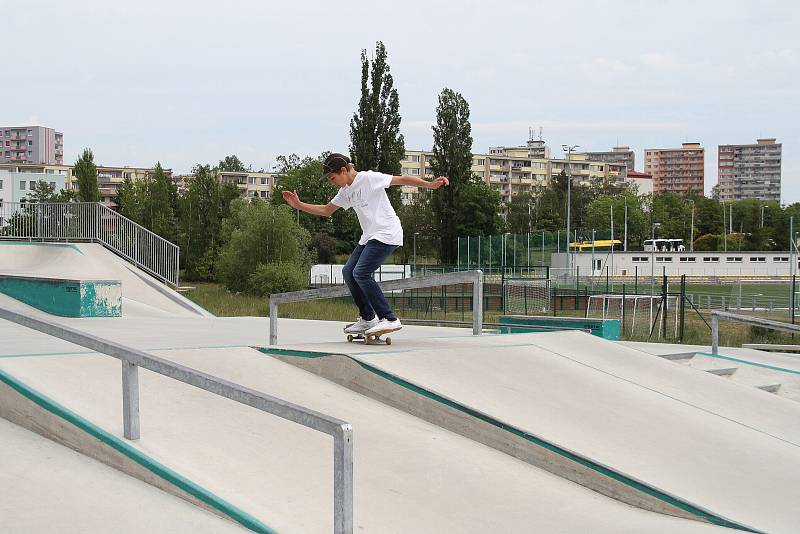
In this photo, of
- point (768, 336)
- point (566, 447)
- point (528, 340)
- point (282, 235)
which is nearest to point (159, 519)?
point (566, 447)

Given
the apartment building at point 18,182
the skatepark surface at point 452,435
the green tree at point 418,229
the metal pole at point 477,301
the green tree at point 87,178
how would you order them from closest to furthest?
the skatepark surface at point 452,435 < the metal pole at point 477,301 < the green tree at point 87,178 < the green tree at point 418,229 < the apartment building at point 18,182

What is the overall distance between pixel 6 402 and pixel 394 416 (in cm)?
221

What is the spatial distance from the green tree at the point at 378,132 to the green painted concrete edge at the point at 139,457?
44.0 meters

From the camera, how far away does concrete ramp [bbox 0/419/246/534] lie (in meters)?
3.06

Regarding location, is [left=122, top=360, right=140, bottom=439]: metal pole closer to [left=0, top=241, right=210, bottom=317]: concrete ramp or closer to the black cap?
the black cap

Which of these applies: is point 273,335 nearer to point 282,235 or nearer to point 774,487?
point 774,487

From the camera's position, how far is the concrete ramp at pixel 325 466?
354 centimetres

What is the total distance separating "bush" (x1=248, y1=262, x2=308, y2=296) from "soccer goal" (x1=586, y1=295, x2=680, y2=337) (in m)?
14.3

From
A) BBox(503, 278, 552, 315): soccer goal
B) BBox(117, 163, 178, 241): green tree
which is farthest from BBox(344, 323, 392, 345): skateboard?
Result: BBox(117, 163, 178, 241): green tree

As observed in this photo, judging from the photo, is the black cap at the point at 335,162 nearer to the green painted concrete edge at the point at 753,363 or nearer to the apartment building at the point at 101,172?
the green painted concrete edge at the point at 753,363

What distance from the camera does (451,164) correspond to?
60.7 metres

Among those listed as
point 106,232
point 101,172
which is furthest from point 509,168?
point 106,232

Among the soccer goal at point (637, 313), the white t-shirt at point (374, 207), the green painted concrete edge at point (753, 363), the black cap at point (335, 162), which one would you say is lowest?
the soccer goal at point (637, 313)

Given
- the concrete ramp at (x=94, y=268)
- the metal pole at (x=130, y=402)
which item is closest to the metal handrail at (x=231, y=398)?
the metal pole at (x=130, y=402)
